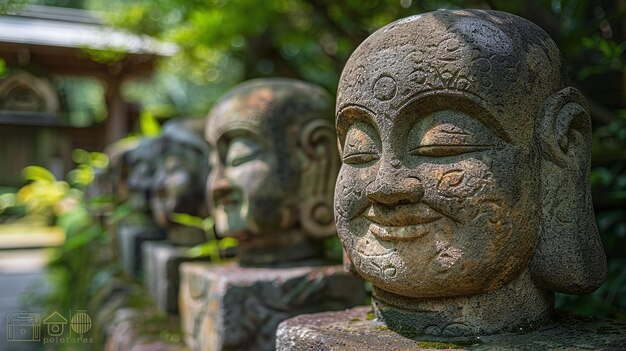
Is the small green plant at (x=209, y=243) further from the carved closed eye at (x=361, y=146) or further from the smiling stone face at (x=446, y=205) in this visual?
the smiling stone face at (x=446, y=205)

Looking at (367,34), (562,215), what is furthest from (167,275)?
(562,215)

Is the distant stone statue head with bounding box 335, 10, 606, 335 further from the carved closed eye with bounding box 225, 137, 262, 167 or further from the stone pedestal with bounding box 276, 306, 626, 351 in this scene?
the carved closed eye with bounding box 225, 137, 262, 167

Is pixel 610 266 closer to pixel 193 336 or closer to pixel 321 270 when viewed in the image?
pixel 321 270

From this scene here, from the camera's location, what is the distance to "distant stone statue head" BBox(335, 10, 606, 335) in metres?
1.55

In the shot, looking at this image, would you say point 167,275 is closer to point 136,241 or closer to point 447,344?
point 136,241

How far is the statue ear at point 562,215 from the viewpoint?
1614mm

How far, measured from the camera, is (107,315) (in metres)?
4.02

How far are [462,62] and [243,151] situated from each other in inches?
55.3

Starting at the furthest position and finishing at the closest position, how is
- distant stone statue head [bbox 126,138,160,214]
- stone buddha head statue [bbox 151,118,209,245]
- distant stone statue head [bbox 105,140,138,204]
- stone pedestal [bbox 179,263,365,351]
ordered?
distant stone statue head [bbox 105,140,138,204] → distant stone statue head [bbox 126,138,160,214] → stone buddha head statue [bbox 151,118,209,245] → stone pedestal [bbox 179,263,365,351]

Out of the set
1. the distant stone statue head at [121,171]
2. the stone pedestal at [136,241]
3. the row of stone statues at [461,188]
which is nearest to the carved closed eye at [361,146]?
the row of stone statues at [461,188]

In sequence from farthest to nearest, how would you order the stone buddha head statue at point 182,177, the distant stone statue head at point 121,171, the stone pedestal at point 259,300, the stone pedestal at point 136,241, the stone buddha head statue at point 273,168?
the distant stone statue head at point 121,171 < the stone pedestal at point 136,241 < the stone buddha head statue at point 182,177 < the stone buddha head statue at point 273,168 < the stone pedestal at point 259,300

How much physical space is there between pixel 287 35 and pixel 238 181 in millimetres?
2471

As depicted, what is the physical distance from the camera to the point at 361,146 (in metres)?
1.73

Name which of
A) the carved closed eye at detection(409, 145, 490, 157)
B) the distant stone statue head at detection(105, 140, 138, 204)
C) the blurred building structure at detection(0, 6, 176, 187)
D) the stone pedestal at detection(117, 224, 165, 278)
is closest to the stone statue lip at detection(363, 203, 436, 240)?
the carved closed eye at detection(409, 145, 490, 157)
